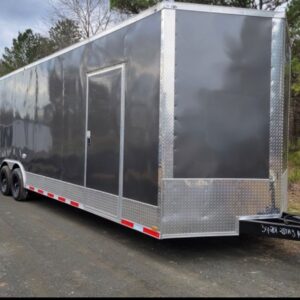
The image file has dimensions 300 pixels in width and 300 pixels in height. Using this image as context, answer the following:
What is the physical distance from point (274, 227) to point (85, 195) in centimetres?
308

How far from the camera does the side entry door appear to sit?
6418 mm

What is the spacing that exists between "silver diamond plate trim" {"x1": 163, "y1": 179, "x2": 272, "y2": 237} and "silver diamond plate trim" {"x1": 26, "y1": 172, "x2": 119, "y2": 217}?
1129 millimetres

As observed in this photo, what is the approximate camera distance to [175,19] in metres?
5.58

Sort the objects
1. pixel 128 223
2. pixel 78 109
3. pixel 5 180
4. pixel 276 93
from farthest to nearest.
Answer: pixel 5 180
pixel 78 109
pixel 128 223
pixel 276 93

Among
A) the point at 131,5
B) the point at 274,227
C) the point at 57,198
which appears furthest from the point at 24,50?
the point at 274,227

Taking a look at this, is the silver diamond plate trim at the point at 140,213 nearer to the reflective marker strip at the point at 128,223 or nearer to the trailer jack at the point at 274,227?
the reflective marker strip at the point at 128,223

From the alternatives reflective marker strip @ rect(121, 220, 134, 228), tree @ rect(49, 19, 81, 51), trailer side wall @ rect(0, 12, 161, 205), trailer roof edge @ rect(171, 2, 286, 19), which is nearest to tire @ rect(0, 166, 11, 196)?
trailer side wall @ rect(0, 12, 161, 205)

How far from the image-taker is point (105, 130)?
6.77 meters

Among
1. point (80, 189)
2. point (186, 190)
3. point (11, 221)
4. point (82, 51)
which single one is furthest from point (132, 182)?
point (11, 221)

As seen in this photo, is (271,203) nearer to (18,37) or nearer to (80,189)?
(80,189)

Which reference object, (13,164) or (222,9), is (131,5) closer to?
(13,164)

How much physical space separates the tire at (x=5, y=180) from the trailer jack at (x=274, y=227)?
7.05 m

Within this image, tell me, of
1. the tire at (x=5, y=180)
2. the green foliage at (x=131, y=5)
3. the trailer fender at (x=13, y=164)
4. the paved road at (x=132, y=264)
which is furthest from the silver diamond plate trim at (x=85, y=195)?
the green foliage at (x=131, y=5)

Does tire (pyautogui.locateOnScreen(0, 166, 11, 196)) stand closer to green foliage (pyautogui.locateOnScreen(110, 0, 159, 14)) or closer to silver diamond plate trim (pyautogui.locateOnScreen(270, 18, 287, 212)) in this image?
silver diamond plate trim (pyautogui.locateOnScreen(270, 18, 287, 212))
